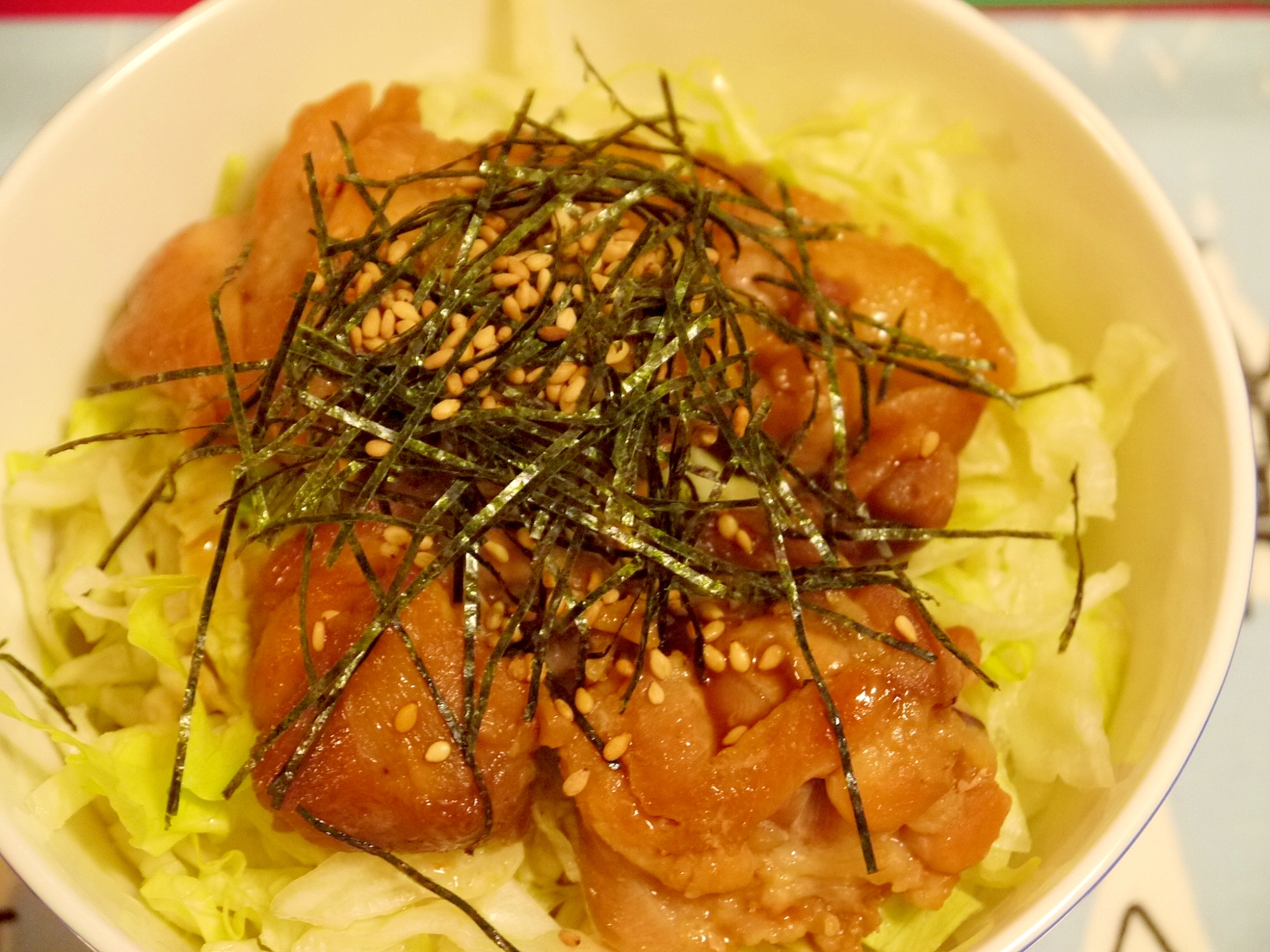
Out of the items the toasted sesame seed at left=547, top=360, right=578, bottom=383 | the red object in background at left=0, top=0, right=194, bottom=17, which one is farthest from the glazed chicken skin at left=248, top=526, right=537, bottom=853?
the red object in background at left=0, top=0, right=194, bottom=17

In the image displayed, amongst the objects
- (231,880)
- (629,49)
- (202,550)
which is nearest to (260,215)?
(202,550)

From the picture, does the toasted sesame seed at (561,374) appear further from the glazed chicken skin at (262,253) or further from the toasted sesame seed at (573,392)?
the glazed chicken skin at (262,253)

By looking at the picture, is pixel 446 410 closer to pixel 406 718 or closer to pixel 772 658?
pixel 406 718

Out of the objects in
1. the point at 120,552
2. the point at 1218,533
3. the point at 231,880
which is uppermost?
the point at 1218,533

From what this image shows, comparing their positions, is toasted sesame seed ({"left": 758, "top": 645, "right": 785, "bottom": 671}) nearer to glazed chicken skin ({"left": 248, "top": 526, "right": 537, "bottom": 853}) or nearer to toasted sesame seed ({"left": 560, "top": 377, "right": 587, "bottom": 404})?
glazed chicken skin ({"left": 248, "top": 526, "right": 537, "bottom": 853})

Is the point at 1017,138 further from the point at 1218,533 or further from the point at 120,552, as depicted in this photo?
the point at 120,552
